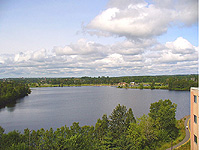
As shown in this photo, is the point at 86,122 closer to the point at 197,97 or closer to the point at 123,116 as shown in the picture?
the point at 123,116

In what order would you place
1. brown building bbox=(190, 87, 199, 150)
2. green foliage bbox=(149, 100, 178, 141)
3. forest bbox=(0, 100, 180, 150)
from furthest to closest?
green foliage bbox=(149, 100, 178, 141)
forest bbox=(0, 100, 180, 150)
brown building bbox=(190, 87, 199, 150)

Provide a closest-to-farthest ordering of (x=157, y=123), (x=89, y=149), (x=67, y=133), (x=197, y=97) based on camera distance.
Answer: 1. (x=197, y=97)
2. (x=89, y=149)
3. (x=67, y=133)
4. (x=157, y=123)

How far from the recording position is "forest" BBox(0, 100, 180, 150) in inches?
688

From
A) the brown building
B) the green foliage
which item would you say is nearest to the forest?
the green foliage

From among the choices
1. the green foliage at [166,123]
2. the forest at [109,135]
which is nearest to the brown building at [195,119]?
the forest at [109,135]

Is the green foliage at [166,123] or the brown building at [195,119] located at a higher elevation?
the brown building at [195,119]

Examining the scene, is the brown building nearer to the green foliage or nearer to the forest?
the forest

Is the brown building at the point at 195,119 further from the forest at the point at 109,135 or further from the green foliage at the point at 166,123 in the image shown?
the green foliage at the point at 166,123

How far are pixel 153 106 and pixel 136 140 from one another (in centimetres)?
904

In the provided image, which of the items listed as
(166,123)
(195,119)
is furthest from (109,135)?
(166,123)

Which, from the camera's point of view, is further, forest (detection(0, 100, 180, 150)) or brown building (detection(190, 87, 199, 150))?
forest (detection(0, 100, 180, 150))

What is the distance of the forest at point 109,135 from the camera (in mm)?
17484

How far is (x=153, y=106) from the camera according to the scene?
2959 cm

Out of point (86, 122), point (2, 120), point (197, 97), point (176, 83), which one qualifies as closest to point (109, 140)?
point (197, 97)
